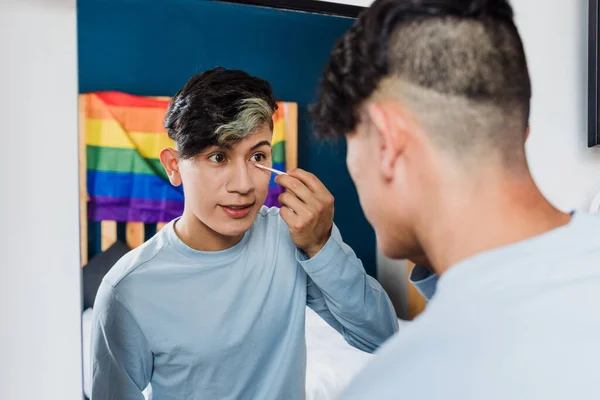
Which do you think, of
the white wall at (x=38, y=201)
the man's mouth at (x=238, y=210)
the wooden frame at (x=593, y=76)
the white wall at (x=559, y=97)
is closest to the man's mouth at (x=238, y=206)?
the man's mouth at (x=238, y=210)

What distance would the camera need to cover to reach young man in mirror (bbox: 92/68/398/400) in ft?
3.16

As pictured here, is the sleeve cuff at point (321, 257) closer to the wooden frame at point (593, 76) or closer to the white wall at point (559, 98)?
the white wall at point (559, 98)

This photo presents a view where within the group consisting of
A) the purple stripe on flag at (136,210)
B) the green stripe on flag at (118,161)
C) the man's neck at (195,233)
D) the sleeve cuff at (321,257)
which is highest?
the green stripe on flag at (118,161)

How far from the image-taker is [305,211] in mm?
1039

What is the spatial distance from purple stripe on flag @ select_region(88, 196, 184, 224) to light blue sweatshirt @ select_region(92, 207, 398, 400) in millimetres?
25

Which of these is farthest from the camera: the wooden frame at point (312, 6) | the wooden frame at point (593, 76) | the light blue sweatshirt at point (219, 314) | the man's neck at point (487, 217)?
the wooden frame at point (593, 76)

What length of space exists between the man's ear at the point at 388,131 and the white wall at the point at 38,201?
1.74 ft

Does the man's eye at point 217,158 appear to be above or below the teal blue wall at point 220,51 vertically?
below

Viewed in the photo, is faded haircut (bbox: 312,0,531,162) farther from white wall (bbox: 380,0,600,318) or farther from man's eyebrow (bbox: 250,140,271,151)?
white wall (bbox: 380,0,600,318)

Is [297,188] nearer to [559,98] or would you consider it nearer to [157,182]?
[157,182]

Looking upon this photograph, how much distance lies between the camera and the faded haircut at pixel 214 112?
966 millimetres

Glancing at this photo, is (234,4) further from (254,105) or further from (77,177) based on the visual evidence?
(77,177)

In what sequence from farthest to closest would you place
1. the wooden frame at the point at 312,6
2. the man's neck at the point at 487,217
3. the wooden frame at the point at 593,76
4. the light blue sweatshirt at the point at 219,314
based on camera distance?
the wooden frame at the point at 593,76
the wooden frame at the point at 312,6
the light blue sweatshirt at the point at 219,314
the man's neck at the point at 487,217

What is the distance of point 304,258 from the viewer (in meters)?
1.03
